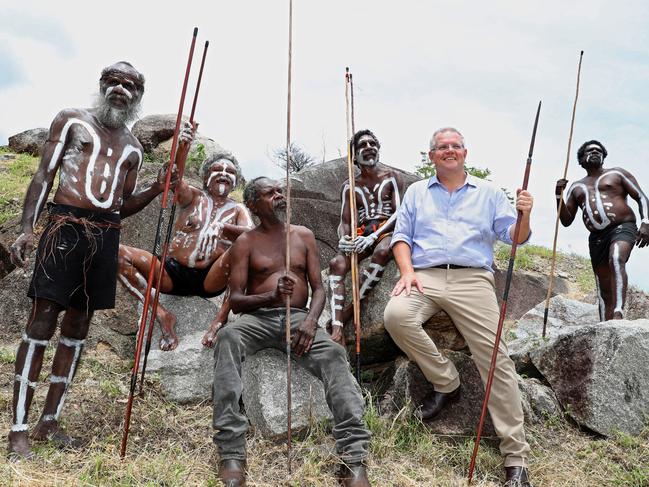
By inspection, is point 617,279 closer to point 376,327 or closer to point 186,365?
point 376,327

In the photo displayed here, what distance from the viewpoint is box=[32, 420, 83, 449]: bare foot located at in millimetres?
4438

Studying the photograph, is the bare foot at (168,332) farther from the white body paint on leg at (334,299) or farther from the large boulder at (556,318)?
the large boulder at (556,318)

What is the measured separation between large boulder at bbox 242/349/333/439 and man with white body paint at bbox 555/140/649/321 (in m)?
4.07

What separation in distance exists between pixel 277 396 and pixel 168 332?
1613 millimetres

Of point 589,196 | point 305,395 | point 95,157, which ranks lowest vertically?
point 305,395

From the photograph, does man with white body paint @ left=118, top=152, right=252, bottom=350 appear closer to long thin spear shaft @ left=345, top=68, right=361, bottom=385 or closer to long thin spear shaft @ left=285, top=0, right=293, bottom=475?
long thin spear shaft @ left=345, top=68, right=361, bottom=385

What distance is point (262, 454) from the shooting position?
440cm

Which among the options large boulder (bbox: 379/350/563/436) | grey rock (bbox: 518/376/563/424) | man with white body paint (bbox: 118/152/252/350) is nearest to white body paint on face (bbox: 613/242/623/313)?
grey rock (bbox: 518/376/563/424)

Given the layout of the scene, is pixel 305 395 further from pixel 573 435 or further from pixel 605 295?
pixel 605 295

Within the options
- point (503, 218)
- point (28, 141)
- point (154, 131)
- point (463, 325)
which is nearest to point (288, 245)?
point (463, 325)

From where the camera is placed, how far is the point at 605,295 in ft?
24.2

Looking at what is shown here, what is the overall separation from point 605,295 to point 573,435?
248 cm

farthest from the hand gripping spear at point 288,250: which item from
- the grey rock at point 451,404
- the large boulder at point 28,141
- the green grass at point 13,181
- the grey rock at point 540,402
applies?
the large boulder at point 28,141

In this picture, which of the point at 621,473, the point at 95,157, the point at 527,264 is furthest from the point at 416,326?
the point at 527,264
